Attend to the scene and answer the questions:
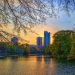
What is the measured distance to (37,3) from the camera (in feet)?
13.8

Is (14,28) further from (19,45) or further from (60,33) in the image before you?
(60,33)

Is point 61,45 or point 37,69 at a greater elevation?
point 61,45

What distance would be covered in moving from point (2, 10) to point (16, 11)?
0.75 feet

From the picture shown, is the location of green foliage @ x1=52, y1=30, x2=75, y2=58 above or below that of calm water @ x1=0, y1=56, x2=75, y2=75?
above

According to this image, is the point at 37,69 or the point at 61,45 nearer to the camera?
the point at 37,69

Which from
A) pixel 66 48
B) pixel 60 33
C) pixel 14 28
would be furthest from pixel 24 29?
pixel 60 33

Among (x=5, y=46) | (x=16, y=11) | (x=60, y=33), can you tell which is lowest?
(x=5, y=46)

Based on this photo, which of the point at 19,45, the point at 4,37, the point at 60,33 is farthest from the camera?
the point at 60,33

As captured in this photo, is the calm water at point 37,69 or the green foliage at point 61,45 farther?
the green foliage at point 61,45

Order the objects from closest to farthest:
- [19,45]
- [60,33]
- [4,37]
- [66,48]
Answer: [4,37] < [19,45] < [66,48] < [60,33]

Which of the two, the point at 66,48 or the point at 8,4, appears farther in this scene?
the point at 66,48

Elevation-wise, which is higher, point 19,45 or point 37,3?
point 37,3

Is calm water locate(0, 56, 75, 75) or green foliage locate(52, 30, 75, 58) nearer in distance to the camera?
calm water locate(0, 56, 75, 75)

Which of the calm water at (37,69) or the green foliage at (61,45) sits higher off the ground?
the green foliage at (61,45)
